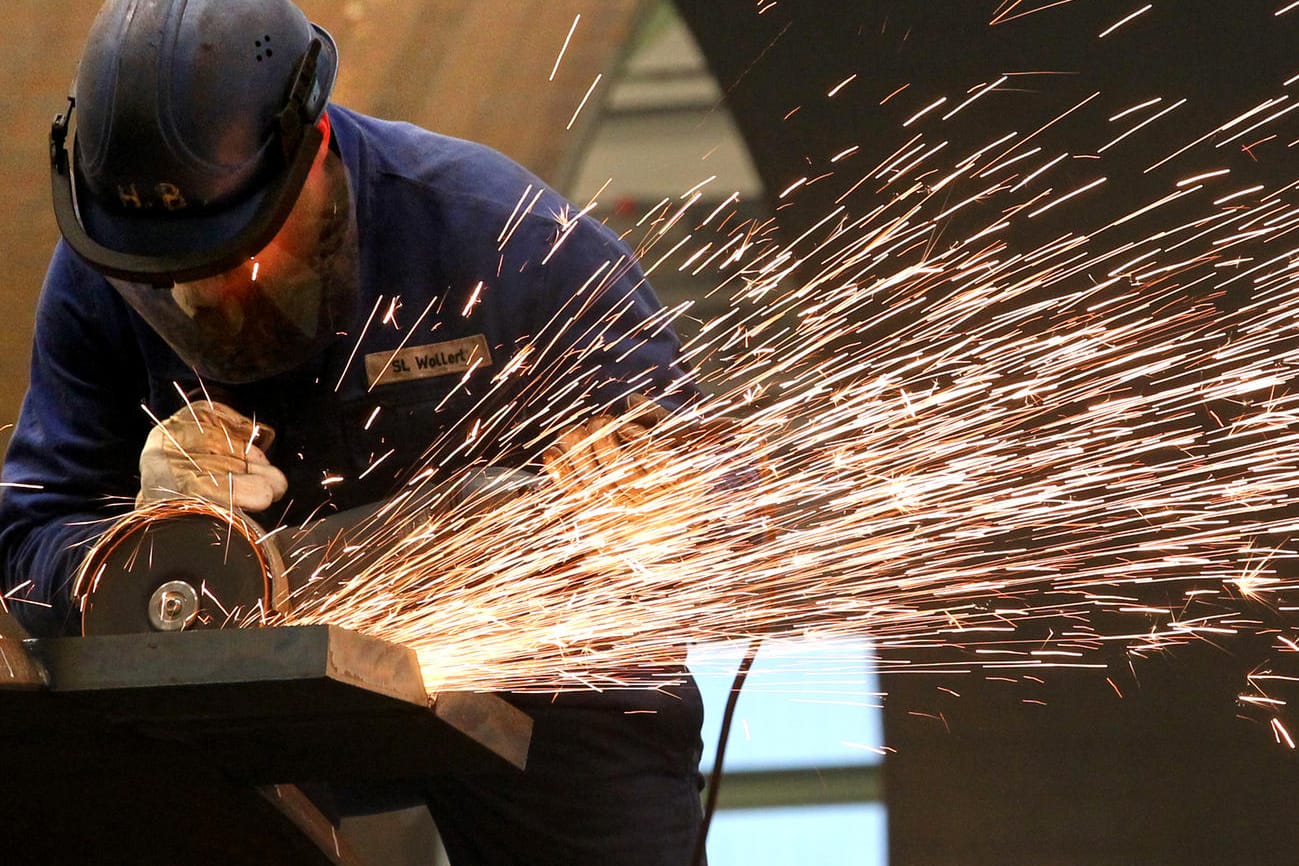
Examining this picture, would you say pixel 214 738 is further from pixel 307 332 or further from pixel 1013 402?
pixel 1013 402

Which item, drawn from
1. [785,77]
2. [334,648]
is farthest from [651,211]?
[334,648]

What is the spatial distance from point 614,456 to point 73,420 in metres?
0.88

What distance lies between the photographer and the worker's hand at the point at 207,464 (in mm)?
1978

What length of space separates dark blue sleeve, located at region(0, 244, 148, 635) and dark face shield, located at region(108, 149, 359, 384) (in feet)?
0.91

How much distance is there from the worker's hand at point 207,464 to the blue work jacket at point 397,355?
0.14 metres

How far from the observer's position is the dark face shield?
6.42ft

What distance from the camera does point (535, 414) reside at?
223 centimetres

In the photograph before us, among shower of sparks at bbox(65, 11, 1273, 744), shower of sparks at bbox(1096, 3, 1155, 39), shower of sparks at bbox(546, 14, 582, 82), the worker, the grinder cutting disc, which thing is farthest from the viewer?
shower of sparks at bbox(546, 14, 582, 82)

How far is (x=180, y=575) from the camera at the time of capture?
1.76 meters

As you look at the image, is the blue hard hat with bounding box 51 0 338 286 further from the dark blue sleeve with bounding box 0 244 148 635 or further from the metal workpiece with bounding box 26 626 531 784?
the metal workpiece with bounding box 26 626 531 784

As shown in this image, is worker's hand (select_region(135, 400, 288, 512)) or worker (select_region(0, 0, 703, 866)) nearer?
worker (select_region(0, 0, 703, 866))

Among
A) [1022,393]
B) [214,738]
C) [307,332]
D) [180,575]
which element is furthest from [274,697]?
[1022,393]

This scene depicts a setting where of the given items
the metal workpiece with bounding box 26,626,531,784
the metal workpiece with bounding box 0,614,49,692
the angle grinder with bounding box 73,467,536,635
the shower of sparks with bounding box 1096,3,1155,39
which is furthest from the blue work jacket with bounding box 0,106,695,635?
the shower of sparks with bounding box 1096,3,1155,39

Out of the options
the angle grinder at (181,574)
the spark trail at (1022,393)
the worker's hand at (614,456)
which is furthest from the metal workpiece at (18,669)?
the spark trail at (1022,393)
